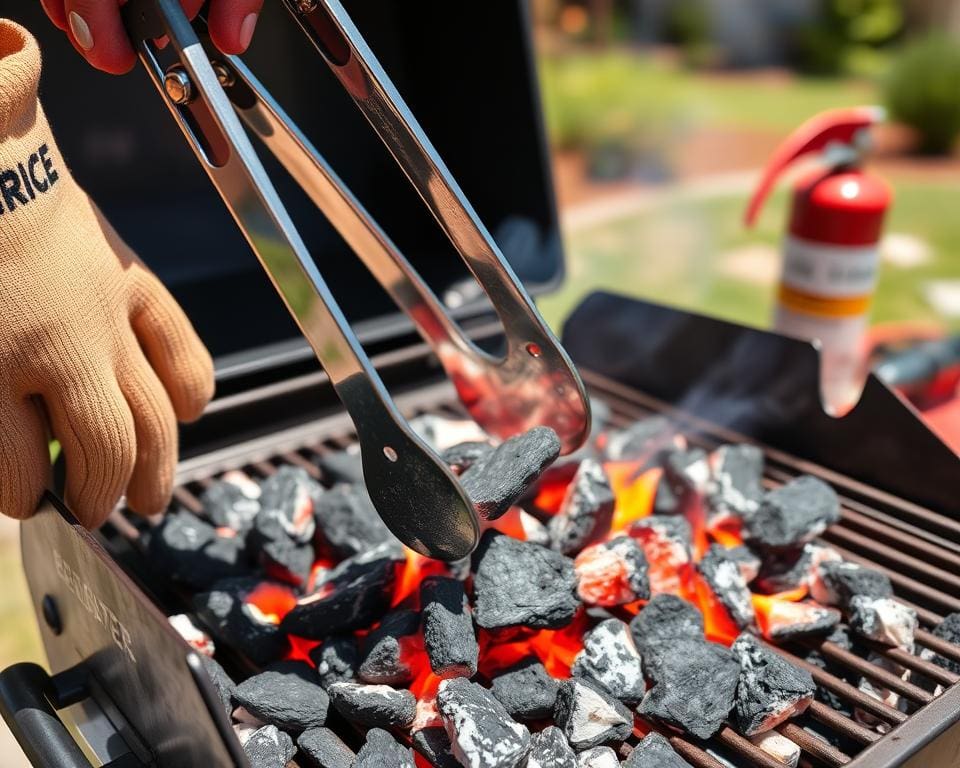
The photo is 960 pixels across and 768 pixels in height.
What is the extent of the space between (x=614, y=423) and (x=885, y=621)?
58 cm

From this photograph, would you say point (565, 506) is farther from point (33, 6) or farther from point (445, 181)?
point (33, 6)

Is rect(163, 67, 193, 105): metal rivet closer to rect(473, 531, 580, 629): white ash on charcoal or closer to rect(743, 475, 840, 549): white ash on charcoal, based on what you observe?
rect(473, 531, 580, 629): white ash on charcoal

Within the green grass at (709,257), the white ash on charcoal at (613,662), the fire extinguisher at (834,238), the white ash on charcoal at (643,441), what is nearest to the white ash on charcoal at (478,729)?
the white ash on charcoal at (613,662)

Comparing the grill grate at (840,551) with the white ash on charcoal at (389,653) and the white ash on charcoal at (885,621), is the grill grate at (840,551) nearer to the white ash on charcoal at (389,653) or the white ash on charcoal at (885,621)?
the white ash on charcoal at (885,621)

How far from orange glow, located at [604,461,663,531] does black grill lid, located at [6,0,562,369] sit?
45 centimetres

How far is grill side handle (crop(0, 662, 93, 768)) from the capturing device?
829mm

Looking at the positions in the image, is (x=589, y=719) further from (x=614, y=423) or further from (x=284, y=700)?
(x=614, y=423)

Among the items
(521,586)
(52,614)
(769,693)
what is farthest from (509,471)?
(52,614)

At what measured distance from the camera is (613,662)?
1.00m

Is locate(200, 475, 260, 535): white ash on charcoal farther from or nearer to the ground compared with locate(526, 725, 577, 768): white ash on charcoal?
farther from the ground

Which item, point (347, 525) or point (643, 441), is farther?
point (643, 441)

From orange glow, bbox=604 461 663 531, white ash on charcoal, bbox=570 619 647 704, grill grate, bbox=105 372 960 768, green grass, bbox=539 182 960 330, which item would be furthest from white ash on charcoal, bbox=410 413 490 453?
green grass, bbox=539 182 960 330

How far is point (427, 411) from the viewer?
5.17ft

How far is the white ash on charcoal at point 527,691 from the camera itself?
95cm
